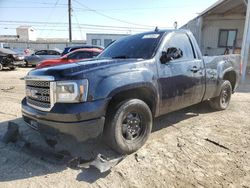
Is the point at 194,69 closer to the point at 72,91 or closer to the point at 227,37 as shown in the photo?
the point at 72,91

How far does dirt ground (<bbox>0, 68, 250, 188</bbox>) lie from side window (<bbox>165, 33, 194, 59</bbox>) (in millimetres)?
1504

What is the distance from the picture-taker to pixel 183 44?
16.1ft

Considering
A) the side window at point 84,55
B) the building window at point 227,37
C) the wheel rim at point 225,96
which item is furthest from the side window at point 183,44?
the building window at point 227,37

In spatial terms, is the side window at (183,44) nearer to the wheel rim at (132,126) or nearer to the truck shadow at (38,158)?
the wheel rim at (132,126)

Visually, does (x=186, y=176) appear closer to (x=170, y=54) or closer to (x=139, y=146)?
(x=139, y=146)

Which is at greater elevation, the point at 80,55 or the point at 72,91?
the point at 80,55

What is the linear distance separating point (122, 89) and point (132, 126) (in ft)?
2.33

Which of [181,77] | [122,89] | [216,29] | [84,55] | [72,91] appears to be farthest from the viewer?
[216,29]

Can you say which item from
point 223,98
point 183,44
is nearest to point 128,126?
point 183,44

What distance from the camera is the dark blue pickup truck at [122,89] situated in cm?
314

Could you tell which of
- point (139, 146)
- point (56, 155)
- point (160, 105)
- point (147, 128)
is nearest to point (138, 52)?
point (160, 105)

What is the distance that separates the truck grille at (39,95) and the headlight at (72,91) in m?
0.16

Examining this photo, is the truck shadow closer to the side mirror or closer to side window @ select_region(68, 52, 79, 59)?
the side mirror

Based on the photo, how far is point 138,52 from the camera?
438 cm
